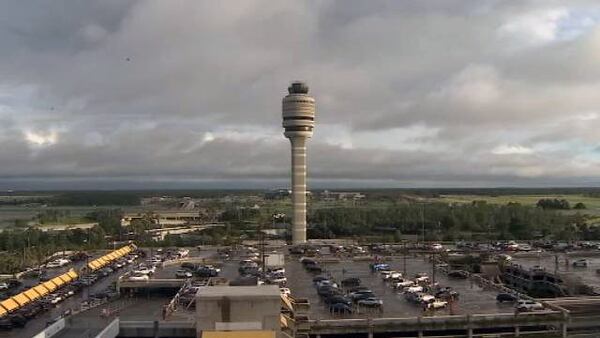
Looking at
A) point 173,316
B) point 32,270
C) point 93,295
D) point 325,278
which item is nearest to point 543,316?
point 325,278

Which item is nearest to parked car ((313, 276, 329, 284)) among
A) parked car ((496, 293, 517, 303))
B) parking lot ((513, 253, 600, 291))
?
parked car ((496, 293, 517, 303))

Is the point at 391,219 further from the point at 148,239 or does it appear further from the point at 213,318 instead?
the point at 213,318

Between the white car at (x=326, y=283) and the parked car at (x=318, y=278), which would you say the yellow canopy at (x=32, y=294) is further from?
the parked car at (x=318, y=278)

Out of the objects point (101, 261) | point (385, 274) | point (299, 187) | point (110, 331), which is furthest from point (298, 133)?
point (110, 331)

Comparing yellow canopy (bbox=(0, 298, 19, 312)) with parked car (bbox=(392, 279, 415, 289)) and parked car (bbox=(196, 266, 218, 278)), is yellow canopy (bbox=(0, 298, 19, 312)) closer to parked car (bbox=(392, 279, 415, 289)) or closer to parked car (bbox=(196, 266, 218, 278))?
parked car (bbox=(196, 266, 218, 278))

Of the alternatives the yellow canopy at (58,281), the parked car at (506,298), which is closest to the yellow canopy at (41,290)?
the yellow canopy at (58,281)

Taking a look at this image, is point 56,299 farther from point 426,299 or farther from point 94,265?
point 426,299
